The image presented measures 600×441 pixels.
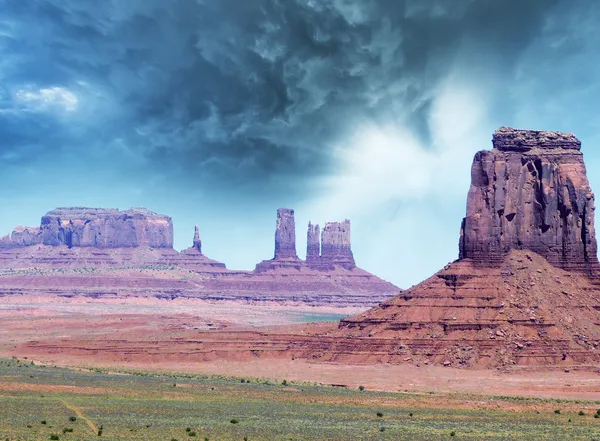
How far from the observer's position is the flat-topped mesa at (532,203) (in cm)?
10612

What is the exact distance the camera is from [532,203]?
107m

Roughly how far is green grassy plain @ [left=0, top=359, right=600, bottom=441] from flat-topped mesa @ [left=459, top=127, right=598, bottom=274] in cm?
2677

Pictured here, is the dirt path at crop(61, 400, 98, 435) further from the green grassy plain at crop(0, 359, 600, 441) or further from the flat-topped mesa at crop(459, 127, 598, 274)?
the flat-topped mesa at crop(459, 127, 598, 274)

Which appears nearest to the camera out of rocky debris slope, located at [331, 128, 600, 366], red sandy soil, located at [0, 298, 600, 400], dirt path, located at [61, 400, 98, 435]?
dirt path, located at [61, 400, 98, 435]

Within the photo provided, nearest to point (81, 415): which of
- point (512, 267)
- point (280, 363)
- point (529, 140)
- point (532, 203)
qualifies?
point (280, 363)

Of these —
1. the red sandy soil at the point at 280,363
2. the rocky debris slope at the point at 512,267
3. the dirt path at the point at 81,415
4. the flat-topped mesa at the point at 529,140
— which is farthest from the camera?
the flat-topped mesa at the point at 529,140

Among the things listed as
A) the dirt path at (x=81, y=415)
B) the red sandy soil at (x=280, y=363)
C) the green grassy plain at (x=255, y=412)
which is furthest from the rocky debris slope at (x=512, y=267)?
the dirt path at (x=81, y=415)

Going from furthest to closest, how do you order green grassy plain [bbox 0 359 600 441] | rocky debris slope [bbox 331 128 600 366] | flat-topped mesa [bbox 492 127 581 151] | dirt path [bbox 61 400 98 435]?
flat-topped mesa [bbox 492 127 581 151], rocky debris slope [bbox 331 128 600 366], dirt path [bbox 61 400 98 435], green grassy plain [bbox 0 359 600 441]

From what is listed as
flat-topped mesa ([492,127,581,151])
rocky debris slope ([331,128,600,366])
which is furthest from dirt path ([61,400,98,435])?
flat-topped mesa ([492,127,581,151])

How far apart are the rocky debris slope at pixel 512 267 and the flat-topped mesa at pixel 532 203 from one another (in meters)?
0.09

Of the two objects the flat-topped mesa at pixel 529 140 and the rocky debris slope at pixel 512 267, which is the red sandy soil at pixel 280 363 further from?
the flat-topped mesa at pixel 529 140

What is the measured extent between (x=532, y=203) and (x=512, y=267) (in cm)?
650

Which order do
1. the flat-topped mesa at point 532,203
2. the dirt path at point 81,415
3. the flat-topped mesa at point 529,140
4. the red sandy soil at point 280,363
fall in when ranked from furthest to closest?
the flat-topped mesa at point 529,140
the flat-topped mesa at point 532,203
the red sandy soil at point 280,363
the dirt path at point 81,415

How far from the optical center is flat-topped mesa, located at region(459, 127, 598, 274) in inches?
4178
